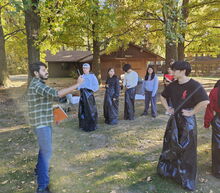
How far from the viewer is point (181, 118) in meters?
2.75

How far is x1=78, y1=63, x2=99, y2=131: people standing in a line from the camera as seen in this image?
16.7ft

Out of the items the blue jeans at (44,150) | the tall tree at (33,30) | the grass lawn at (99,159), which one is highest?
the tall tree at (33,30)

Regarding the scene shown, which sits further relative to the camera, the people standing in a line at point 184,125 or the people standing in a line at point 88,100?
the people standing in a line at point 88,100

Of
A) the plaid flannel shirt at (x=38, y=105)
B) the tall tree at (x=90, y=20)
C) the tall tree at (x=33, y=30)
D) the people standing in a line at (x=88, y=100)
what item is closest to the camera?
the plaid flannel shirt at (x=38, y=105)

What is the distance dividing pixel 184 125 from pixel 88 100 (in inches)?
113

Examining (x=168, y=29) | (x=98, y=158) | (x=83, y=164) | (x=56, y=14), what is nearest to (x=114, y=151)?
(x=98, y=158)

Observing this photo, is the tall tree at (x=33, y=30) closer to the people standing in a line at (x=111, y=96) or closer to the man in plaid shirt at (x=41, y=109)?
the people standing in a line at (x=111, y=96)

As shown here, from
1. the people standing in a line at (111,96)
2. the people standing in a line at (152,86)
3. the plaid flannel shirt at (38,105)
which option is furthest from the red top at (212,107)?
the people standing in a line at (152,86)

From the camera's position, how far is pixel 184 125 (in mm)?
2725

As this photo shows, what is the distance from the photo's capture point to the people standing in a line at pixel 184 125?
2.65 meters

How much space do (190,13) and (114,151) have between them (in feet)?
39.2

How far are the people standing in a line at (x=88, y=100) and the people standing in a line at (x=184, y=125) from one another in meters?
2.61

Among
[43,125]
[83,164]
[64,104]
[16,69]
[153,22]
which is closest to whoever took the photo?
[43,125]

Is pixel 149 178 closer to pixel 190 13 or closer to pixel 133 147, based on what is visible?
pixel 133 147
